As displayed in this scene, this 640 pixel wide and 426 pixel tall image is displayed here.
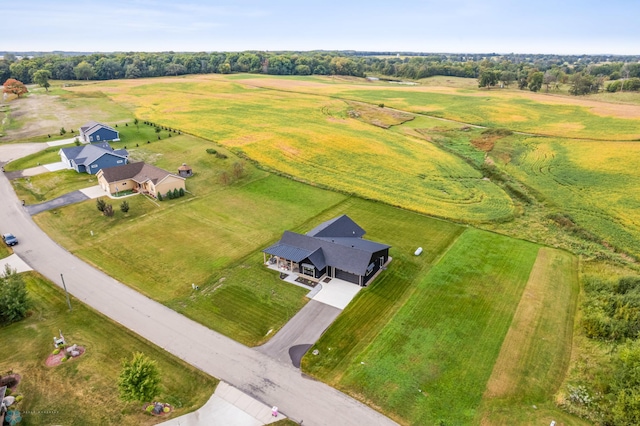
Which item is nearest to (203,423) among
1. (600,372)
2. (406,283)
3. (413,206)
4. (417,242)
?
(406,283)

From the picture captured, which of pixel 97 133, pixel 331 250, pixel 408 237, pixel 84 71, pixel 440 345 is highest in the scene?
pixel 84 71

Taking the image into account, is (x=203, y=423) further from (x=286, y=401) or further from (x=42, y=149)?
(x=42, y=149)

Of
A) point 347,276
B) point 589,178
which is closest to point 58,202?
point 347,276

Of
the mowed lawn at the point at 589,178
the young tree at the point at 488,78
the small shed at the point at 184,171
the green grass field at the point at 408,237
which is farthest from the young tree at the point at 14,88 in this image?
the young tree at the point at 488,78

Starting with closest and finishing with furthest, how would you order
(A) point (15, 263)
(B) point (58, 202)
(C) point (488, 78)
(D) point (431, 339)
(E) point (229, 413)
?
(E) point (229, 413) → (D) point (431, 339) → (A) point (15, 263) → (B) point (58, 202) → (C) point (488, 78)

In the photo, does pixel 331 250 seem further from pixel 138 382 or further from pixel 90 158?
pixel 90 158

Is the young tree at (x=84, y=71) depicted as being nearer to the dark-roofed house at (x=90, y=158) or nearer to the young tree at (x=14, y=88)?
the young tree at (x=14, y=88)
